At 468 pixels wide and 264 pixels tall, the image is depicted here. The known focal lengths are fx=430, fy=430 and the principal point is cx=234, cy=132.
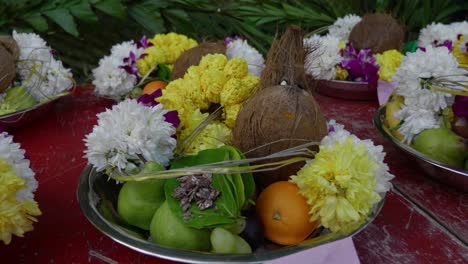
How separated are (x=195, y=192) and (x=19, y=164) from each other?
25 cm

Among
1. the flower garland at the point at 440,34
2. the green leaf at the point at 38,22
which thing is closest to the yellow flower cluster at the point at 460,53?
the flower garland at the point at 440,34

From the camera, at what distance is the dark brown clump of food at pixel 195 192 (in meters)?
0.54

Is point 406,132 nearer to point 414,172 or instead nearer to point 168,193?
point 414,172

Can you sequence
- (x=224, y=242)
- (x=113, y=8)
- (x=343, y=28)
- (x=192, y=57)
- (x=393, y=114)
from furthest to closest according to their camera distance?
(x=113, y=8)
(x=343, y=28)
(x=192, y=57)
(x=393, y=114)
(x=224, y=242)

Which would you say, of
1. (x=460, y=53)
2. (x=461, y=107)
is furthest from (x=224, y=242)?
(x=460, y=53)

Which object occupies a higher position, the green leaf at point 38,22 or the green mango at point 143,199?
the green leaf at point 38,22

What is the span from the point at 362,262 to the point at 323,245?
117 millimetres

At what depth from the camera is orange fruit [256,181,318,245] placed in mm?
558

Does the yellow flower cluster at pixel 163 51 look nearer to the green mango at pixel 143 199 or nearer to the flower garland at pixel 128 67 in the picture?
the flower garland at pixel 128 67

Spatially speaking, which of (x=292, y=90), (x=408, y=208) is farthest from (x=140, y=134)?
(x=408, y=208)

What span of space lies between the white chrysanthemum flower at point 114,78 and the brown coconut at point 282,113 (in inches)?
24.1

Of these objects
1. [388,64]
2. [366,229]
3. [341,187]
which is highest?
[388,64]

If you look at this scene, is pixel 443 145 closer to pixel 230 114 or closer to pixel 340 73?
pixel 230 114

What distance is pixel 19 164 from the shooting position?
58 cm
